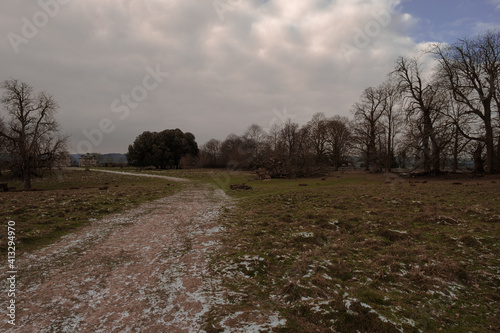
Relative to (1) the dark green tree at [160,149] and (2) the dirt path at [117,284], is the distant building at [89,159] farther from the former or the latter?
(2) the dirt path at [117,284]

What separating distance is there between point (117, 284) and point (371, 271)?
495 centimetres

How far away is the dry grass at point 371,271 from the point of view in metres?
3.37

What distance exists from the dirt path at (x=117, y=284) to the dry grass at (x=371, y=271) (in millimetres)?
514

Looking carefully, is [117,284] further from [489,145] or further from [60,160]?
[489,145]

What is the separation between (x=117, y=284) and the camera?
4.38m

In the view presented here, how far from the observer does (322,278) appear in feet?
14.5

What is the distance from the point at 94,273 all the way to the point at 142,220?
16.3 ft

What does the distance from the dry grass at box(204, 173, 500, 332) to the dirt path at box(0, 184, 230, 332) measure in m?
0.51

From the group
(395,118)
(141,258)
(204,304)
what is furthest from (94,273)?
(395,118)

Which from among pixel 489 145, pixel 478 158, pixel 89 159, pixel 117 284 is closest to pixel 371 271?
pixel 117 284

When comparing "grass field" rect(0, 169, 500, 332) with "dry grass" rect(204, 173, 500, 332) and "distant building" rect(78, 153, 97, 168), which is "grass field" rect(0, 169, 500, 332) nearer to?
"dry grass" rect(204, 173, 500, 332)

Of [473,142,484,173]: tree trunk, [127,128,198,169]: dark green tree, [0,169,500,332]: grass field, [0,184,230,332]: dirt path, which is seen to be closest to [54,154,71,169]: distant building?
[0,169,500,332]: grass field

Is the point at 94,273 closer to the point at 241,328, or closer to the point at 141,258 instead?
the point at 141,258

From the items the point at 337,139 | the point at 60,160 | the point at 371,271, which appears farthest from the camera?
the point at 337,139
